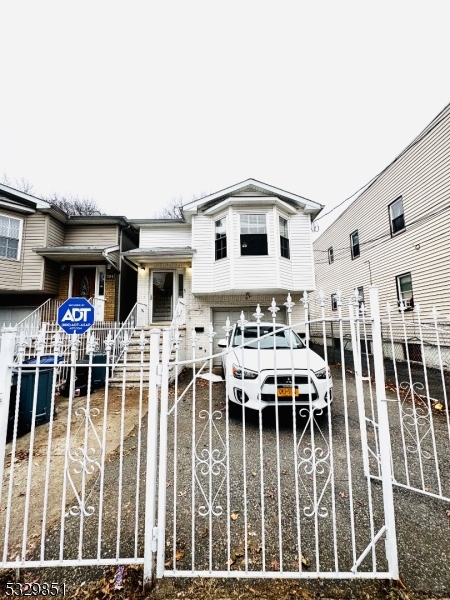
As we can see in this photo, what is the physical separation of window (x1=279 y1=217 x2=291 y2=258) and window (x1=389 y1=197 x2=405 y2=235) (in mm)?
5488

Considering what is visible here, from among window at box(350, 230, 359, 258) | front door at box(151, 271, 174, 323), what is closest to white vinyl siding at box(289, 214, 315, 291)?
window at box(350, 230, 359, 258)

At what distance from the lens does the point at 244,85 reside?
1303 cm

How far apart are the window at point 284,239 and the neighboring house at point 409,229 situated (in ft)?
11.0

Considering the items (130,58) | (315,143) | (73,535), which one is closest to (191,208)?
(130,58)

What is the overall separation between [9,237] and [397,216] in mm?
18249

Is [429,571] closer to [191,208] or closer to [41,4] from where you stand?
[191,208]

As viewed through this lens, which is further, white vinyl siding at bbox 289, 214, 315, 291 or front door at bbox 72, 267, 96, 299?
front door at bbox 72, 267, 96, 299

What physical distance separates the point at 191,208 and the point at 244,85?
8037mm

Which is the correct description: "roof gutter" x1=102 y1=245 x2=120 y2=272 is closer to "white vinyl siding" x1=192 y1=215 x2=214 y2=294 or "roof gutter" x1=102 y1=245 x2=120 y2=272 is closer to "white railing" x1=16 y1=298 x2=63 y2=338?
"white railing" x1=16 y1=298 x2=63 y2=338

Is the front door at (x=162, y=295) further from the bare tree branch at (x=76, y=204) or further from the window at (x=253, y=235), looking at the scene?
the bare tree branch at (x=76, y=204)

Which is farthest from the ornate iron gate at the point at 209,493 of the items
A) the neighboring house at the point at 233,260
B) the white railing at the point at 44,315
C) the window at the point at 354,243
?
the window at the point at 354,243

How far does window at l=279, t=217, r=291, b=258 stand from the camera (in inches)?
424

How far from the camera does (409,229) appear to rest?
35.8 ft

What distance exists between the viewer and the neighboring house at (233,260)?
402 inches
